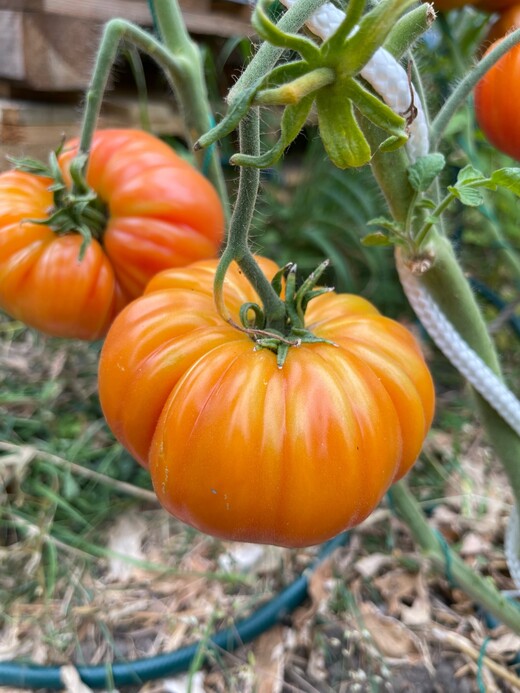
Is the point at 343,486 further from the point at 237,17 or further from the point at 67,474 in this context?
the point at 237,17

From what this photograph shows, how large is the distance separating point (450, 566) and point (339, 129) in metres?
0.72

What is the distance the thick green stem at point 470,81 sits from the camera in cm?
58

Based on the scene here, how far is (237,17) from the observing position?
60.7 inches

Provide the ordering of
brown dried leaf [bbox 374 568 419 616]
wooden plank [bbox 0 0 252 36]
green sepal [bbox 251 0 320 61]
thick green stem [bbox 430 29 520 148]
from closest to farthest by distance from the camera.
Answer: green sepal [bbox 251 0 320 61]
thick green stem [bbox 430 29 520 148]
brown dried leaf [bbox 374 568 419 616]
wooden plank [bbox 0 0 252 36]

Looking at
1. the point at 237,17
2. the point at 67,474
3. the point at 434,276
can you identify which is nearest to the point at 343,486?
the point at 434,276

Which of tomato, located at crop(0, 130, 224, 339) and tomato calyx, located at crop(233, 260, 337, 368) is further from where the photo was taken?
A: tomato, located at crop(0, 130, 224, 339)

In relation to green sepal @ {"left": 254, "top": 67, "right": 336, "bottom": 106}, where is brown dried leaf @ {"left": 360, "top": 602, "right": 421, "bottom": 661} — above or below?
below

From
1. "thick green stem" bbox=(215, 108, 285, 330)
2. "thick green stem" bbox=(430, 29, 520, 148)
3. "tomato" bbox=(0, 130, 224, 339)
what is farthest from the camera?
"tomato" bbox=(0, 130, 224, 339)

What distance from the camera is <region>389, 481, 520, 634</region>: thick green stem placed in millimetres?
863

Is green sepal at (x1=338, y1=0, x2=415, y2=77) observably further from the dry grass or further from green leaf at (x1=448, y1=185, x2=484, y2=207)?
the dry grass

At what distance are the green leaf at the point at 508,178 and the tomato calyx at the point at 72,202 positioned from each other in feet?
1.68

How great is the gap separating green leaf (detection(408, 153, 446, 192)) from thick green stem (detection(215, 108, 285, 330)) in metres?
0.18

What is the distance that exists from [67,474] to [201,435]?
90 centimetres

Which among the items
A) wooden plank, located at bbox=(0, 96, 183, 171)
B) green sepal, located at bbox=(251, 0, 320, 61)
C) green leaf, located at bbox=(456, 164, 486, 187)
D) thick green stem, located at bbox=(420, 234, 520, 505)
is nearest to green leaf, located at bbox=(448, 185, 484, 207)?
green leaf, located at bbox=(456, 164, 486, 187)
